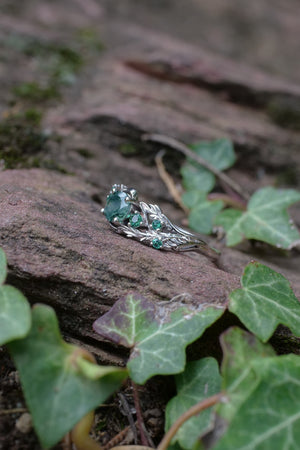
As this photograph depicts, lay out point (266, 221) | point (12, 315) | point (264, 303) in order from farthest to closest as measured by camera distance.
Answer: point (266, 221)
point (264, 303)
point (12, 315)

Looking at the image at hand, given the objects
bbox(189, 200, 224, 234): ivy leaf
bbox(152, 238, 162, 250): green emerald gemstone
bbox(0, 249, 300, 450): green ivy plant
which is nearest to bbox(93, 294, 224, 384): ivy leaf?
bbox(0, 249, 300, 450): green ivy plant

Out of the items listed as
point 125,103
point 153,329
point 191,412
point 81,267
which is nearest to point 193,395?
point 191,412

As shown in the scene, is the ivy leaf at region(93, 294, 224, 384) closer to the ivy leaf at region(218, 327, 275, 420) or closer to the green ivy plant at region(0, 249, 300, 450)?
the green ivy plant at region(0, 249, 300, 450)

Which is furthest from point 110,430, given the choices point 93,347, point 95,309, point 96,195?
point 96,195

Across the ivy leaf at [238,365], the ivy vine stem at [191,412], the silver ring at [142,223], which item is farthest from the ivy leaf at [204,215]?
the ivy vine stem at [191,412]

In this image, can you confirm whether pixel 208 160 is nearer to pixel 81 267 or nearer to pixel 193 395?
pixel 81 267

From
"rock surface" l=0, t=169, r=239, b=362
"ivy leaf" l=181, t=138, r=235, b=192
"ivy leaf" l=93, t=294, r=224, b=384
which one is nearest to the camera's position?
"ivy leaf" l=93, t=294, r=224, b=384
